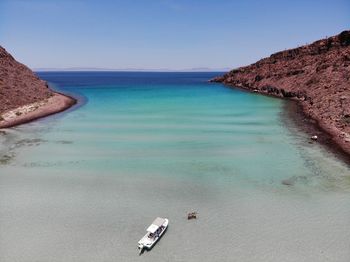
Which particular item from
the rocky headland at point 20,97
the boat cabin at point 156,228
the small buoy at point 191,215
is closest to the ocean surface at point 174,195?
the small buoy at point 191,215

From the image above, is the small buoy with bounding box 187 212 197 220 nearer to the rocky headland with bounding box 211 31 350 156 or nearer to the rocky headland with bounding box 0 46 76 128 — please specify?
the rocky headland with bounding box 211 31 350 156

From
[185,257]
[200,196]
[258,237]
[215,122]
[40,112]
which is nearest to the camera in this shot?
[185,257]

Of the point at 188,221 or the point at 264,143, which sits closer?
the point at 188,221

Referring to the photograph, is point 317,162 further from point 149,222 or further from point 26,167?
point 26,167

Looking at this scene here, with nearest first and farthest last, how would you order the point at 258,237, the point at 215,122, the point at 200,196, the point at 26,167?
the point at 258,237 < the point at 200,196 < the point at 26,167 < the point at 215,122

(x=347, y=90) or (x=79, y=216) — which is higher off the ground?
(x=347, y=90)

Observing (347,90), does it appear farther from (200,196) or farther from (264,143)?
(200,196)

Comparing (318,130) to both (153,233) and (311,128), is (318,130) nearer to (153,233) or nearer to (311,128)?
(311,128)

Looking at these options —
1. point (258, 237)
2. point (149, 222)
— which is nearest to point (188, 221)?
point (149, 222)
